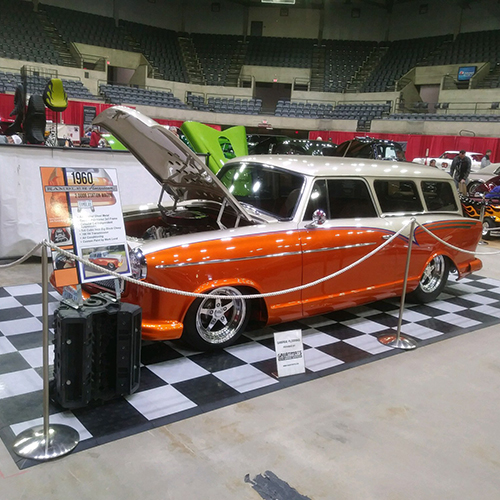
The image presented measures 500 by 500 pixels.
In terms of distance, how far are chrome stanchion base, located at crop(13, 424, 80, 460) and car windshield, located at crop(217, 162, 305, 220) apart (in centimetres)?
241

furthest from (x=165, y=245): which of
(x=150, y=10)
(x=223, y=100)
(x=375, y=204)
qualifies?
(x=150, y=10)

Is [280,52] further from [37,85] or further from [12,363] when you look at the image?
[12,363]

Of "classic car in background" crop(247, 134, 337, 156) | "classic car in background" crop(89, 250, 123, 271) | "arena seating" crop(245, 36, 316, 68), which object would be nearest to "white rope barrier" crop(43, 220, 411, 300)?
"classic car in background" crop(89, 250, 123, 271)

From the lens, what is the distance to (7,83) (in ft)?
68.8

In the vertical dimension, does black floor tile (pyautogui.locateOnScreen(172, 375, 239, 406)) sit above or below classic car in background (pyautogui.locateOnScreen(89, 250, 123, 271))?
below

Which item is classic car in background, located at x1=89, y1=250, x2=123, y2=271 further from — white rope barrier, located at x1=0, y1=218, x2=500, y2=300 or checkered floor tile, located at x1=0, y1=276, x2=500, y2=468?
checkered floor tile, located at x1=0, y1=276, x2=500, y2=468

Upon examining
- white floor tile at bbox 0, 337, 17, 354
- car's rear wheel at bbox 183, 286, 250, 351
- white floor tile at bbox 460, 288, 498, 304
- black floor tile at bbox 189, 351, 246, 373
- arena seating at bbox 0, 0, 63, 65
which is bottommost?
black floor tile at bbox 189, 351, 246, 373

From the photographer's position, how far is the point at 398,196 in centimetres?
518

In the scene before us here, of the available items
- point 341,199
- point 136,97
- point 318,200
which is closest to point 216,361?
point 318,200

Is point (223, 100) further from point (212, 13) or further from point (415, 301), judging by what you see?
point (415, 301)

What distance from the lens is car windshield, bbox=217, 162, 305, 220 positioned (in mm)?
4430

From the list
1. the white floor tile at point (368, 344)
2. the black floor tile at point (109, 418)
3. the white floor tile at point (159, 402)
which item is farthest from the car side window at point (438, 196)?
the black floor tile at point (109, 418)

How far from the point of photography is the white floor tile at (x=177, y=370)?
144 inches

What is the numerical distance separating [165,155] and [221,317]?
1.45 m
